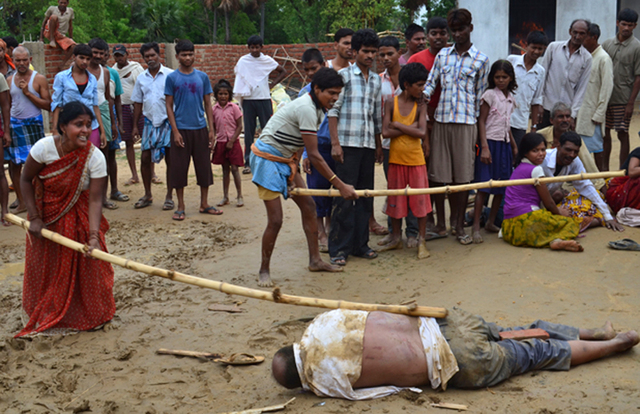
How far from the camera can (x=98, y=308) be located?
4156mm

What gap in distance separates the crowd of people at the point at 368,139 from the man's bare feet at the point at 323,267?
0.06 ft

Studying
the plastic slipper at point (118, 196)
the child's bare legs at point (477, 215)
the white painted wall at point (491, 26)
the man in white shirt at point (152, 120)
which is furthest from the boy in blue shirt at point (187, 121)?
the white painted wall at point (491, 26)

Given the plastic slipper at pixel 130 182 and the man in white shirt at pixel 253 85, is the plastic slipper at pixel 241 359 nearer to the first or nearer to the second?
the plastic slipper at pixel 130 182

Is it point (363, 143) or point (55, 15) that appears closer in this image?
point (363, 143)

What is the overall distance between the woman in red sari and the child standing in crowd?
3.41 metres

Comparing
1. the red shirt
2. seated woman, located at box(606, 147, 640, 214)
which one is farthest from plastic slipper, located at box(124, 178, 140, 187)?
seated woman, located at box(606, 147, 640, 214)

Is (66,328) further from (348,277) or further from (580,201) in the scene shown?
(580,201)

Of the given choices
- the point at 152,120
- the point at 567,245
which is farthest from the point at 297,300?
the point at 152,120

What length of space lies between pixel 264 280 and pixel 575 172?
3.09m

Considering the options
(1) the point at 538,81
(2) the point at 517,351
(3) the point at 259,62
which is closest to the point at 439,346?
(2) the point at 517,351

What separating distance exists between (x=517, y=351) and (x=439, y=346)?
52 centimetres

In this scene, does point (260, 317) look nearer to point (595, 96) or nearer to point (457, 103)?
point (457, 103)

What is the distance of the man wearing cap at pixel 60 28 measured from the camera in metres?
11.6

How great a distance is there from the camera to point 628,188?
5.64 meters
